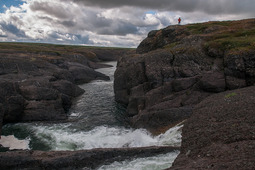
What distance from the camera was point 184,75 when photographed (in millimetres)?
34281

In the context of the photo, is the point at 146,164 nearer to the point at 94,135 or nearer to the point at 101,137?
the point at 101,137

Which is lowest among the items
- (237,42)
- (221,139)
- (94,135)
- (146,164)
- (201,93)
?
(94,135)

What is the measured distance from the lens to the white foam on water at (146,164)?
50.4ft

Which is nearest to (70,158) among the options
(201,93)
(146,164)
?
(146,164)

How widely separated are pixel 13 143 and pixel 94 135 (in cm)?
988

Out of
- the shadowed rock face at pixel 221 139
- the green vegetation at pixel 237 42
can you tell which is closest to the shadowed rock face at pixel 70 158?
the shadowed rock face at pixel 221 139

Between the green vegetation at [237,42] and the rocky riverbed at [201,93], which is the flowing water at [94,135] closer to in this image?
the rocky riverbed at [201,93]

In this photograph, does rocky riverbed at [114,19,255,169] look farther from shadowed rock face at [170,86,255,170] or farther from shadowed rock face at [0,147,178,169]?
shadowed rock face at [0,147,178,169]

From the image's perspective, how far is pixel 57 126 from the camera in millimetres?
31172

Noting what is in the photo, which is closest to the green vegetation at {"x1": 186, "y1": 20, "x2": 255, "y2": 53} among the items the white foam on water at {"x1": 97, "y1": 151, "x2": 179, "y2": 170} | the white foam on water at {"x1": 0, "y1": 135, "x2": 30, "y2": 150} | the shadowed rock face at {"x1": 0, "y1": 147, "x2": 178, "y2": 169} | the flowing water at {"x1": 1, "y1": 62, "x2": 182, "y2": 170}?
the flowing water at {"x1": 1, "y1": 62, "x2": 182, "y2": 170}

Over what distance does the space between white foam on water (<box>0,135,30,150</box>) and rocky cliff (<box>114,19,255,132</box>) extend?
14093mm

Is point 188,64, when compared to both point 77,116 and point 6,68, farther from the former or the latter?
point 6,68

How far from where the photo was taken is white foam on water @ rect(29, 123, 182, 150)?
73.3ft

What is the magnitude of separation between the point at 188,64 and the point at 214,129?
21.6 m
